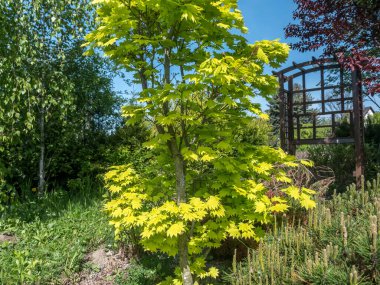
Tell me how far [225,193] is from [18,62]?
16.0ft

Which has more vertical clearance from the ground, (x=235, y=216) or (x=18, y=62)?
(x=18, y=62)

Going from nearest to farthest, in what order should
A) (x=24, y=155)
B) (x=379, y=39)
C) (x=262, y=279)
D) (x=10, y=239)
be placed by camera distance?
(x=262, y=279) < (x=10, y=239) < (x=379, y=39) < (x=24, y=155)

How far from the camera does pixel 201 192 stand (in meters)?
4.38

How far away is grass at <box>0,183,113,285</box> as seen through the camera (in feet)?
17.6

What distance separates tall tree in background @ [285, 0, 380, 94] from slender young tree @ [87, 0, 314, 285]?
340 cm

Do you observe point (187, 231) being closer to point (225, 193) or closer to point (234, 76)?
point (225, 193)

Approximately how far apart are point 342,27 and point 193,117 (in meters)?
4.38

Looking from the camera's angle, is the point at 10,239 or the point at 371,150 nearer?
the point at 10,239

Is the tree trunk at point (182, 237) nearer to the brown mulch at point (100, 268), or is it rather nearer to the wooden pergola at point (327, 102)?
the brown mulch at point (100, 268)

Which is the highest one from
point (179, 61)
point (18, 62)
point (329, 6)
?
point (329, 6)

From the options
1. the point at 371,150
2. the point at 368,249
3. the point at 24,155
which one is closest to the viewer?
the point at 368,249

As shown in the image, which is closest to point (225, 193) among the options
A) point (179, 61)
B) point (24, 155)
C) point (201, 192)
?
point (201, 192)

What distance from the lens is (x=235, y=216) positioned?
443 centimetres

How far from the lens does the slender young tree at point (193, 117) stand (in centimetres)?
381
